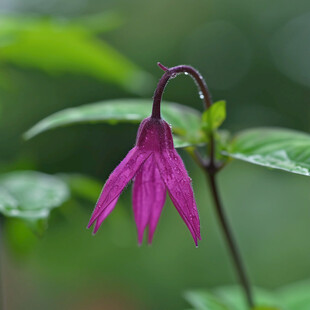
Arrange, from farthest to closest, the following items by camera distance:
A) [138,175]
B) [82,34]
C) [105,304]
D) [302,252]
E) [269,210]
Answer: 1. [269,210]
2. [105,304]
3. [302,252]
4. [82,34]
5. [138,175]

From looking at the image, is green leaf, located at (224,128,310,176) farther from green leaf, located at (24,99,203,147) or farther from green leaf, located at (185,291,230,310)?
green leaf, located at (185,291,230,310)

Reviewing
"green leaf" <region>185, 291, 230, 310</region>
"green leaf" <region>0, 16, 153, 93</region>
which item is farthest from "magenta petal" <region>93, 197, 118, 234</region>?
"green leaf" <region>0, 16, 153, 93</region>

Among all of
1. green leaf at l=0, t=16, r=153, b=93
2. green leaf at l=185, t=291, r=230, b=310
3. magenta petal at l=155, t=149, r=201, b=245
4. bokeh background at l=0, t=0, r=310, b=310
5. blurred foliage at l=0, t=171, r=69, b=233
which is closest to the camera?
magenta petal at l=155, t=149, r=201, b=245

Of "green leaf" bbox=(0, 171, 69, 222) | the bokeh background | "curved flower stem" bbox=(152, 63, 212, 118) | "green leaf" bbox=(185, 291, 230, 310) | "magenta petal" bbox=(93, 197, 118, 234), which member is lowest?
the bokeh background

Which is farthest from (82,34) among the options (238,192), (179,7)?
(179,7)

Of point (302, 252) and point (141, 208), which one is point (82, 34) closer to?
point (141, 208)

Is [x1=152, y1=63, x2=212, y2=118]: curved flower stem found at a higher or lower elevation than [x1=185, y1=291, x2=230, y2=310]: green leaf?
higher

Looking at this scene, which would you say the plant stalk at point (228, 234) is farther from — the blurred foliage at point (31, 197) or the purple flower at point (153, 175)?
the blurred foliage at point (31, 197)
